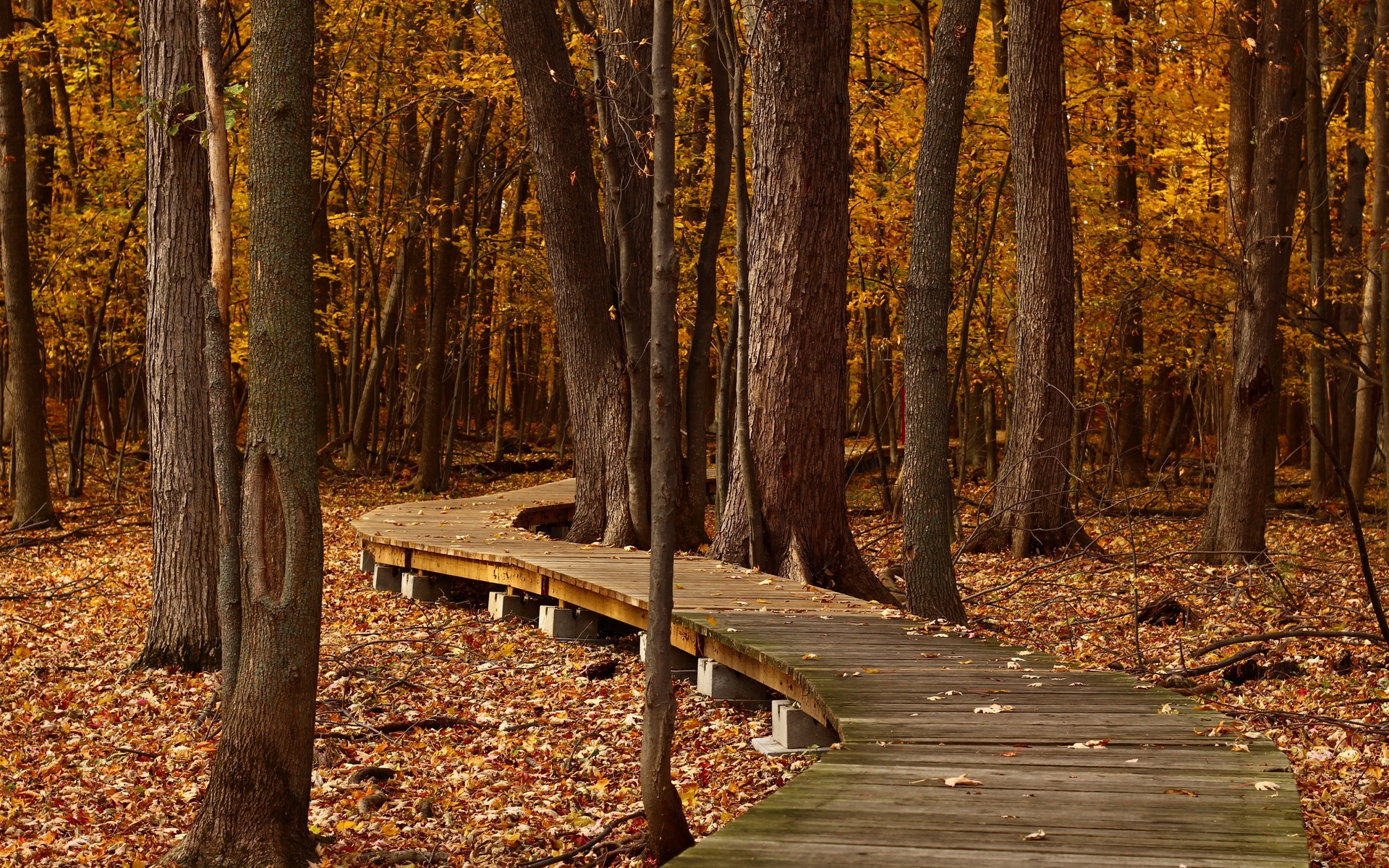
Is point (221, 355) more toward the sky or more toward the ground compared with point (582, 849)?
more toward the sky

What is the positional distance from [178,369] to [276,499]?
326cm

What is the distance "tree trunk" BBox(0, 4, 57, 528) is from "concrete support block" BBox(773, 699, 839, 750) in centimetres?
1142

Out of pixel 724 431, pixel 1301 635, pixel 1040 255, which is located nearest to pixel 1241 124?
pixel 1040 255

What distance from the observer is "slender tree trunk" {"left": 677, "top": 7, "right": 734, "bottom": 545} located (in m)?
10.8

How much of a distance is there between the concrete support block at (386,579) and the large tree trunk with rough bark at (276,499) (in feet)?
22.4

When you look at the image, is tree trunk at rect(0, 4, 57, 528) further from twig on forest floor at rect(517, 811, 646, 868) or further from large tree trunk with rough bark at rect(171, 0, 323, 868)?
twig on forest floor at rect(517, 811, 646, 868)

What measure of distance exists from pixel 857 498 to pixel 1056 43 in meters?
8.51

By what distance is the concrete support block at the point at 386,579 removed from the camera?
451 inches

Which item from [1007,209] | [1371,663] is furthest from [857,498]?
[1371,663]

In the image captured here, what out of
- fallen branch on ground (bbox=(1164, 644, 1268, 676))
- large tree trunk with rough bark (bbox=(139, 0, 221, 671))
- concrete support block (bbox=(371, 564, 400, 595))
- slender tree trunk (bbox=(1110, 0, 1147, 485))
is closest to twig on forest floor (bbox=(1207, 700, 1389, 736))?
fallen branch on ground (bbox=(1164, 644, 1268, 676))

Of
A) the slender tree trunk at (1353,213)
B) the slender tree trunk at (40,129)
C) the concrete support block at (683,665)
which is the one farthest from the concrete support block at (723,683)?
the slender tree trunk at (40,129)

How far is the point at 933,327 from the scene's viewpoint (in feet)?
25.9

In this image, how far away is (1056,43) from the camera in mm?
12828

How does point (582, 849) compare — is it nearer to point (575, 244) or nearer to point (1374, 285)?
point (575, 244)
